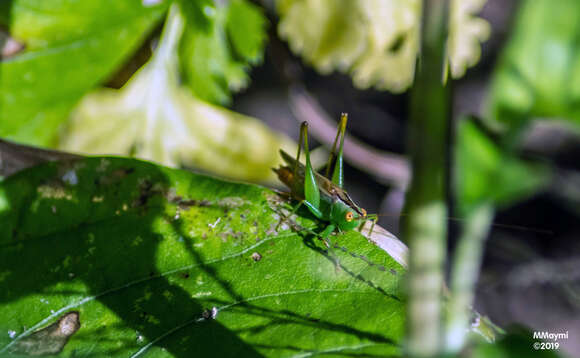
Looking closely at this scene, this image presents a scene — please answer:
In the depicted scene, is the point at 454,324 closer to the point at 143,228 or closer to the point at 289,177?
the point at 143,228

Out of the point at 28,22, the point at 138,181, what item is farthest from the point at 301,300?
the point at 28,22

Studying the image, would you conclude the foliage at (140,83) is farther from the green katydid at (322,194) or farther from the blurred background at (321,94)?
the green katydid at (322,194)

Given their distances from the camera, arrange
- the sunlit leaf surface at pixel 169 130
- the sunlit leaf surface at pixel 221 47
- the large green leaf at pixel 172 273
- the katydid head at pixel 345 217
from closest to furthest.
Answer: the large green leaf at pixel 172 273 < the katydid head at pixel 345 217 < the sunlit leaf surface at pixel 221 47 < the sunlit leaf surface at pixel 169 130

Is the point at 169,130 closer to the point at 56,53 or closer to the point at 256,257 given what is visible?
the point at 56,53

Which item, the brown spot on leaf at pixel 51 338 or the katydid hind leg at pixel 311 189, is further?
the katydid hind leg at pixel 311 189

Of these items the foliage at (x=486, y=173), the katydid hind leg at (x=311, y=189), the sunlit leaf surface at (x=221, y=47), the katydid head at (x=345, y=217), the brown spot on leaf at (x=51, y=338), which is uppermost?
the sunlit leaf surface at (x=221, y=47)

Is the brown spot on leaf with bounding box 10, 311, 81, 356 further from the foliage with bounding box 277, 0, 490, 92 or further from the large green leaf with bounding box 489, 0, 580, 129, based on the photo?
the foliage with bounding box 277, 0, 490, 92

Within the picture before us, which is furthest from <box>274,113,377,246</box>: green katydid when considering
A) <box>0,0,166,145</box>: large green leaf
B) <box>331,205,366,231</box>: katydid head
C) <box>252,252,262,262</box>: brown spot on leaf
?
<box>0,0,166,145</box>: large green leaf

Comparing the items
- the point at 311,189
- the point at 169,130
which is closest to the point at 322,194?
the point at 311,189

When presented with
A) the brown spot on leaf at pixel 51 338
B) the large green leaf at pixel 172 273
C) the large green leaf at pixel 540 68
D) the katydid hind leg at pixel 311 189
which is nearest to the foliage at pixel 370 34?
the katydid hind leg at pixel 311 189
